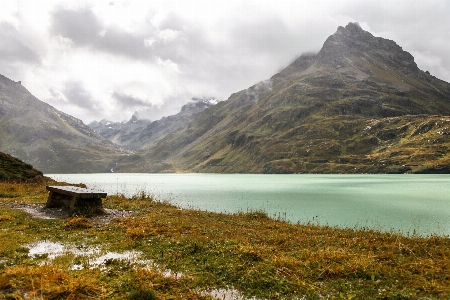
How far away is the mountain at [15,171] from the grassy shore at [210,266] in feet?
101

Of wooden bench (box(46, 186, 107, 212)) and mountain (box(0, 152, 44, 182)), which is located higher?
mountain (box(0, 152, 44, 182))

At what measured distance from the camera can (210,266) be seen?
10266mm

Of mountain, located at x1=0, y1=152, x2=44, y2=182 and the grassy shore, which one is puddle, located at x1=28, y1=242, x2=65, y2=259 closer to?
the grassy shore

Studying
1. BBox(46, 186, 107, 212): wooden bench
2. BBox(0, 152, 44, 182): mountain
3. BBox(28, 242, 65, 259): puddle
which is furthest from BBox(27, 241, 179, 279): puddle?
BBox(0, 152, 44, 182): mountain

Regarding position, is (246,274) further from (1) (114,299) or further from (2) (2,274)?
(2) (2,274)

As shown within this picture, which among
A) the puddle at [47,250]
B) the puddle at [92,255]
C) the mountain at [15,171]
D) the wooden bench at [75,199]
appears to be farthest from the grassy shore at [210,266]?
the mountain at [15,171]

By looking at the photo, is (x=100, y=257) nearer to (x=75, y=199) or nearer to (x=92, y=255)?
(x=92, y=255)

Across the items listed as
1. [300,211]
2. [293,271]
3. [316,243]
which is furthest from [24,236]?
[300,211]

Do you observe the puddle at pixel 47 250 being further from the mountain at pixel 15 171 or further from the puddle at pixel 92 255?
the mountain at pixel 15 171

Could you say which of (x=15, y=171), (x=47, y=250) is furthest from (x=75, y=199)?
(x=15, y=171)

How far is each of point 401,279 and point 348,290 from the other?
2094 mm

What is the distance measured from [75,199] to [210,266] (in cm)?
1373

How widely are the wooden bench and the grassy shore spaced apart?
155 inches

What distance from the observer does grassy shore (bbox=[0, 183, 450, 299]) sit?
26.5 ft
